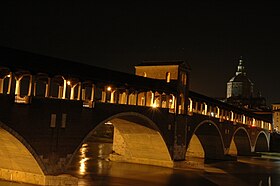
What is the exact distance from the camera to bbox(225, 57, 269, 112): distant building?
143625 mm

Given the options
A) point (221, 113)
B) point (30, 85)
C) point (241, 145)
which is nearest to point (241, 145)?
point (241, 145)

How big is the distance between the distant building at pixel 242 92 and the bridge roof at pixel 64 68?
11336 centimetres

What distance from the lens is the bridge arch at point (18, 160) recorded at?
2329 cm

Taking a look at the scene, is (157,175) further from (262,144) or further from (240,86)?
(240,86)

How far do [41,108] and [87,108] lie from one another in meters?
4.79

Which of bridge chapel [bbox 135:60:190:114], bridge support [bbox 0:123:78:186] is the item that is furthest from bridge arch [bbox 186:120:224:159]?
bridge support [bbox 0:123:78:186]

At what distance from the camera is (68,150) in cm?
2673

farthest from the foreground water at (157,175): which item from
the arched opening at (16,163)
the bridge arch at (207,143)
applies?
the bridge arch at (207,143)

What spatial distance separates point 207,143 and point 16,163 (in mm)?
36843

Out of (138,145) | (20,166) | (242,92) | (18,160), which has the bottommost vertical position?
(20,166)

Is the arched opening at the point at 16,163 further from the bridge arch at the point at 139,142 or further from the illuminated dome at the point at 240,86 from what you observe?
the illuminated dome at the point at 240,86

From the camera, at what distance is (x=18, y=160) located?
83.1 ft

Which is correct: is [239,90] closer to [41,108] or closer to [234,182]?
[234,182]

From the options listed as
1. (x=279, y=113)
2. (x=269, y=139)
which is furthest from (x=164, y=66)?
(x=279, y=113)
